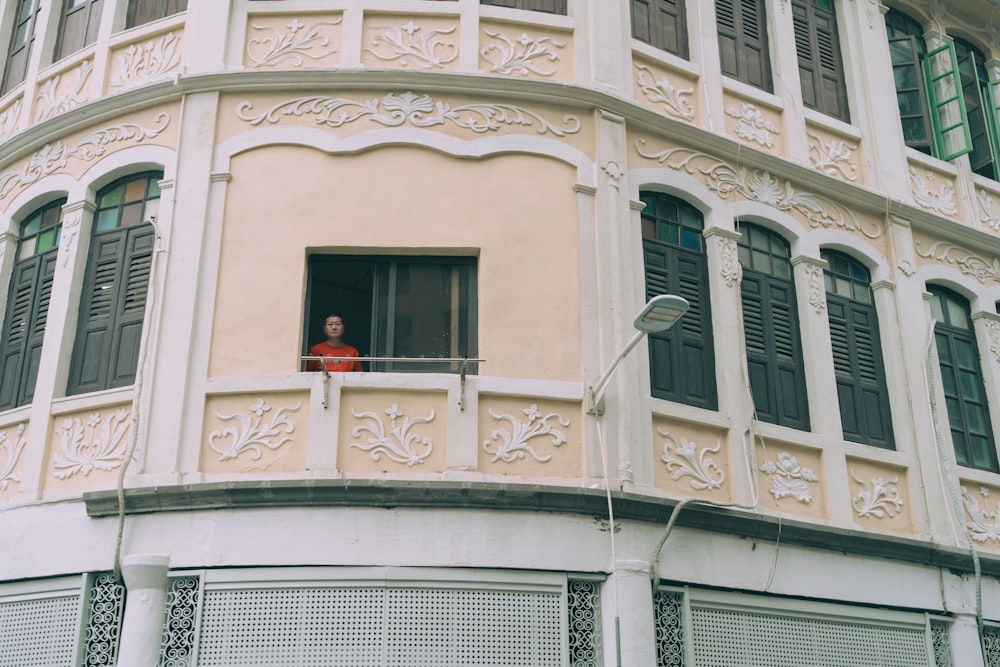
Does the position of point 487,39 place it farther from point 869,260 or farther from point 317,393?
point 869,260

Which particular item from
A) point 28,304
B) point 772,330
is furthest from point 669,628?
point 28,304

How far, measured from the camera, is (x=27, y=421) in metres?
11.5

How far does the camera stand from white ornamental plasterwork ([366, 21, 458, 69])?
39.4 feet

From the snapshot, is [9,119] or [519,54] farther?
[9,119]

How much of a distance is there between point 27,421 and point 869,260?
867 cm

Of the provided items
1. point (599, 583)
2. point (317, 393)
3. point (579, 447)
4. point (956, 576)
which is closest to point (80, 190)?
point (317, 393)

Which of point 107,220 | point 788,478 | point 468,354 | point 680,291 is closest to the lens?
point 468,354

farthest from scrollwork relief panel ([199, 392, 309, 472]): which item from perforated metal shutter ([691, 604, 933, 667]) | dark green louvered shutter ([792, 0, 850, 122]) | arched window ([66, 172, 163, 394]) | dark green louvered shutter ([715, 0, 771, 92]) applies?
dark green louvered shutter ([792, 0, 850, 122])

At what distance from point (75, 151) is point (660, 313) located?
19.9ft

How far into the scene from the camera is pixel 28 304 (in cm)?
1228

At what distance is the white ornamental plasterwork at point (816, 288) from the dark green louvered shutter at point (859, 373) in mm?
201

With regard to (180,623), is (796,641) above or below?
above

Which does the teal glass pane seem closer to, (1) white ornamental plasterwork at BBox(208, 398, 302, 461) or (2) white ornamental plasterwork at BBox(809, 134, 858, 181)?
(1) white ornamental plasterwork at BBox(208, 398, 302, 461)

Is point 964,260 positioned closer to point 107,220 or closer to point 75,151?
point 107,220
